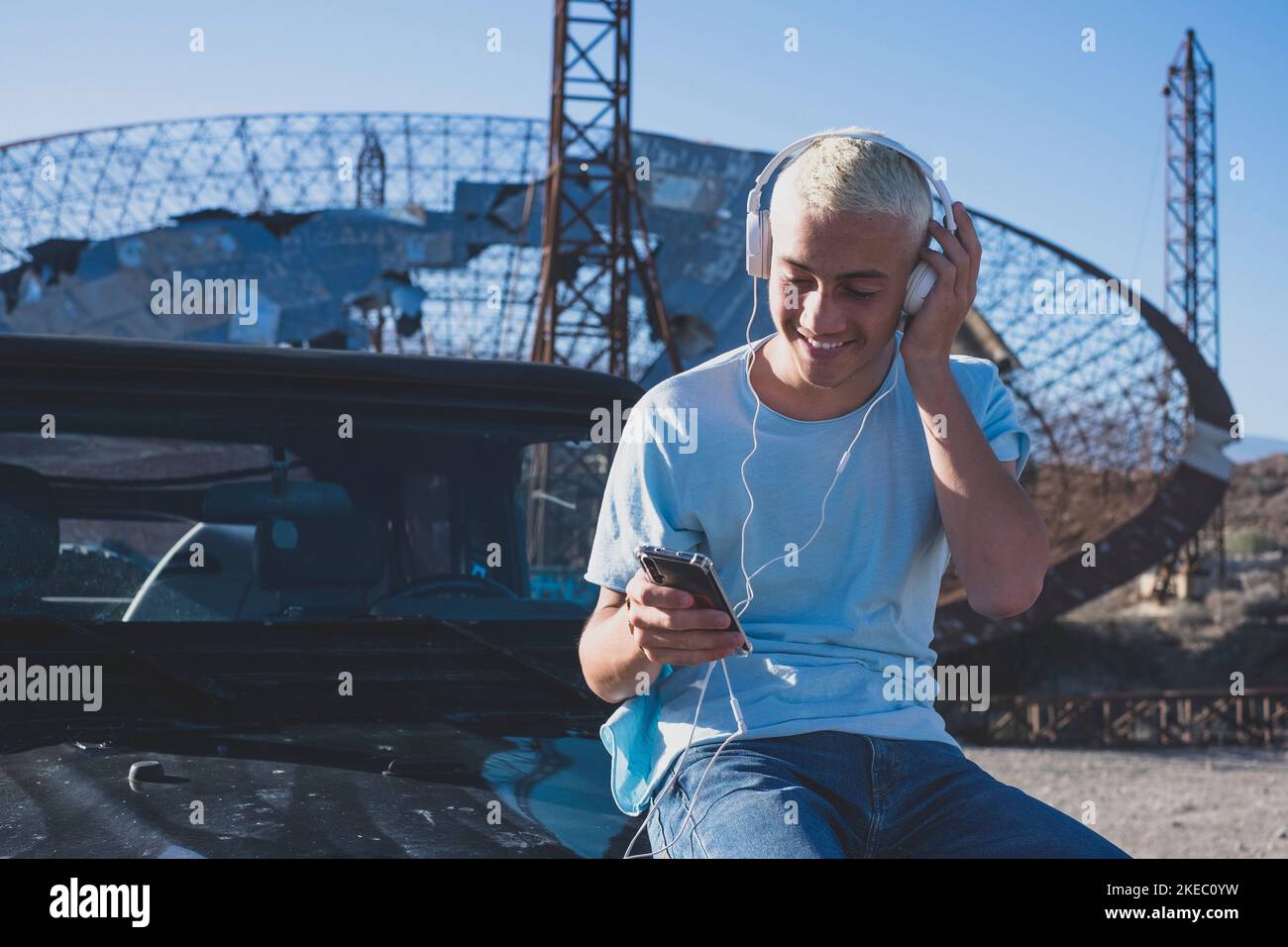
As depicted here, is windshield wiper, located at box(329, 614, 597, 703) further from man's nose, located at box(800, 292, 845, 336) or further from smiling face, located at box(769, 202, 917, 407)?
man's nose, located at box(800, 292, 845, 336)

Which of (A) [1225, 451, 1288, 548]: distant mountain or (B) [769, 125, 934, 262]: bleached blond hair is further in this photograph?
(A) [1225, 451, 1288, 548]: distant mountain

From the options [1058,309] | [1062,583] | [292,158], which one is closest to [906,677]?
[1062,583]

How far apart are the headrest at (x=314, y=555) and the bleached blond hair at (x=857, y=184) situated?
1.35 metres

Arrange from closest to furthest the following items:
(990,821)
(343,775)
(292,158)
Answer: (990,821)
(343,775)
(292,158)

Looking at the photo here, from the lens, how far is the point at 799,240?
76.9 inches

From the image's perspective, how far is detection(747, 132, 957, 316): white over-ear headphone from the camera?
1.99m

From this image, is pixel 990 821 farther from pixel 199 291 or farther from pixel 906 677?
pixel 199 291

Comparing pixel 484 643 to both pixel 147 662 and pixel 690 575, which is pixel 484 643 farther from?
pixel 690 575

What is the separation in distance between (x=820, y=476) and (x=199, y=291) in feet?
7.89

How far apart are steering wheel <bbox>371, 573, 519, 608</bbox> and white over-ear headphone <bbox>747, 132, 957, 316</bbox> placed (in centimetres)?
121

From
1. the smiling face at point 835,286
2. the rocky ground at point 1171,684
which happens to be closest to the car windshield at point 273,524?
the smiling face at point 835,286

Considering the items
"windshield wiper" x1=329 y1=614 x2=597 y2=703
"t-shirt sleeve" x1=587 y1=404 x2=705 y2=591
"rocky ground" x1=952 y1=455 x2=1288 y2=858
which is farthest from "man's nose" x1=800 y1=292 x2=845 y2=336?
"rocky ground" x1=952 y1=455 x2=1288 y2=858

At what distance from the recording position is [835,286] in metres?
1.99

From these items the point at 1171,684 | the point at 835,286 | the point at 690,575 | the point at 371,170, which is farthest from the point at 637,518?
the point at 371,170
